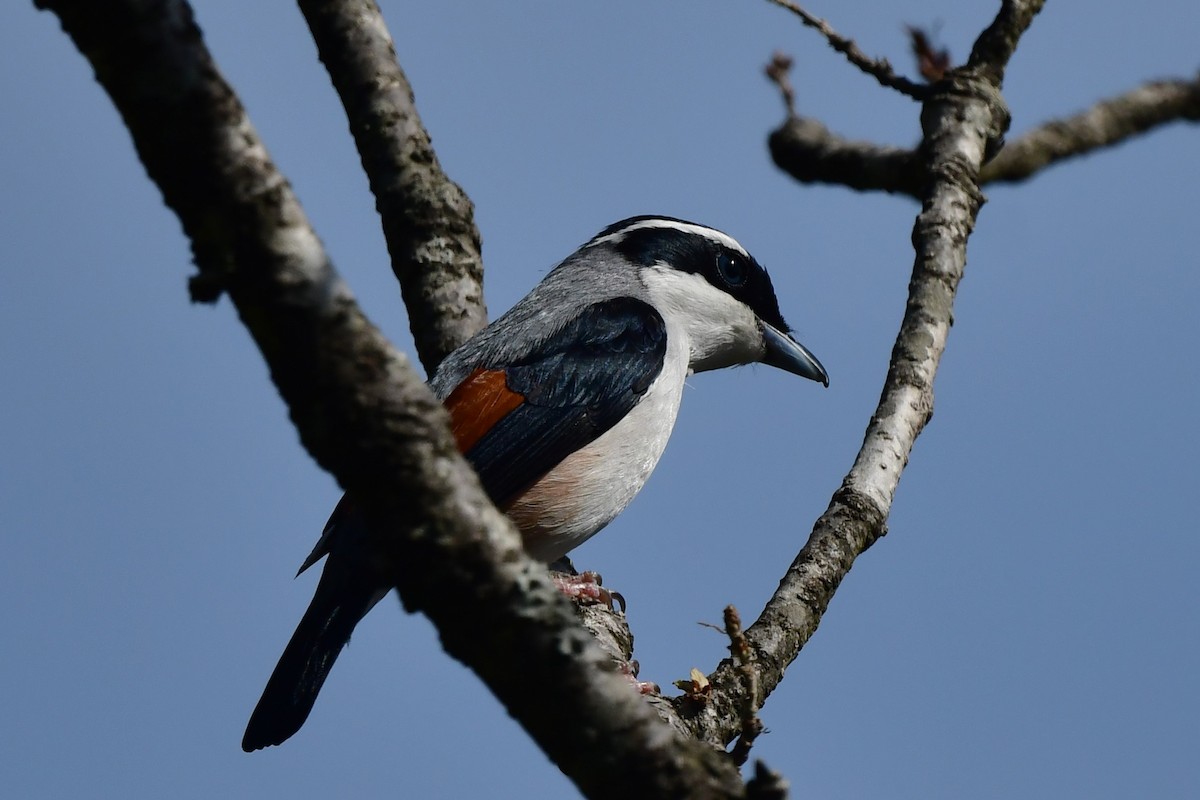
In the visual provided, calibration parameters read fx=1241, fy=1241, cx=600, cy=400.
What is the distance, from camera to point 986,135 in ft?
19.7

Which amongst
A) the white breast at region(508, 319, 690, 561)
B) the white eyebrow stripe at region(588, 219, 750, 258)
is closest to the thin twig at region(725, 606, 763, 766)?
the white breast at region(508, 319, 690, 561)

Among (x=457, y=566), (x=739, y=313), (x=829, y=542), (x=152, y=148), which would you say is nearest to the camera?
(x=152, y=148)

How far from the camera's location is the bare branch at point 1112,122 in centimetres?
614

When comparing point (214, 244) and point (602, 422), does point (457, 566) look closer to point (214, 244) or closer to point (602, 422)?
point (214, 244)

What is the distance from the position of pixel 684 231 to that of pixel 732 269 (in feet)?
1.19

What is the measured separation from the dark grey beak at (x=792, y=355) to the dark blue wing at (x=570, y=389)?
3.25ft

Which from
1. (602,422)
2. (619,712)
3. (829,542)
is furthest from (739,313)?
(619,712)

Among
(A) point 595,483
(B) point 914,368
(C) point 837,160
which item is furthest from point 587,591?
(C) point 837,160

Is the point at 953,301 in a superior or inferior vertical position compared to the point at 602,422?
superior

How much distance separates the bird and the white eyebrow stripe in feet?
0.17

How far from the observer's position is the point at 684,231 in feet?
23.9

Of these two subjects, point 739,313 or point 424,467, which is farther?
point 739,313

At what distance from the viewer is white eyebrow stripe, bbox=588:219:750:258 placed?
7281 millimetres

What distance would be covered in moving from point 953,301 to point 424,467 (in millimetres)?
3763
